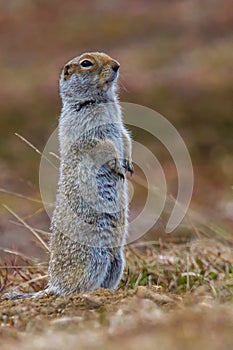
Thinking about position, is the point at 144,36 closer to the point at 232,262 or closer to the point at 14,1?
the point at 14,1

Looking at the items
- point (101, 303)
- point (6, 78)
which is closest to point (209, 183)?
point (6, 78)

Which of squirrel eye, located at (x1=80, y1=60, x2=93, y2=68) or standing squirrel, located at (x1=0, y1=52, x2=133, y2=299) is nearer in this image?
standing squirrel, located at (x1=0, y1=52, x2=133, y2=299)

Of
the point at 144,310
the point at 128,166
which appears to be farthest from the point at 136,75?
the point at 144,310

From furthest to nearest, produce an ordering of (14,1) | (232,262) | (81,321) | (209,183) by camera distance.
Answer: (14,1) → (209,183) → (232,262) → (81,321)

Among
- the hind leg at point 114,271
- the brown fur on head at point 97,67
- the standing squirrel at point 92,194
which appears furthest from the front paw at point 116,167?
the brown fur on head at point 97,67

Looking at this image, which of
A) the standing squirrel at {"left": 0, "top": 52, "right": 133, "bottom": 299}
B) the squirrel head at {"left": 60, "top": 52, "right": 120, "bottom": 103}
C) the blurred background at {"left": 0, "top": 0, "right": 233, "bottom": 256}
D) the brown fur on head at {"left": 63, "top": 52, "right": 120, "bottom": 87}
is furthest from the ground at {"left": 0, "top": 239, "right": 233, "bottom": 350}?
the blurred background at {"left": 0, "top": 0, "right": 233, "bottom": 256}

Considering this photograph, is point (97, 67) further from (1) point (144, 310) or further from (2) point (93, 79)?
(1) point (144, 310)

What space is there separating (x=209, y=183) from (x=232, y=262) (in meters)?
12.8

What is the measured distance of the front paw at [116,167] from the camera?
559 cm

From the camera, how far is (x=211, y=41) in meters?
31.8

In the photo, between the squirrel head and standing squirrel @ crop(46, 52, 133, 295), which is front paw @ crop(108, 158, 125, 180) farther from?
the squirrel head

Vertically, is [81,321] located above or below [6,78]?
below

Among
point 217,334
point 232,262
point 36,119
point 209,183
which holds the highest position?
point 36,119

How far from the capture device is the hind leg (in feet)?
18.2
